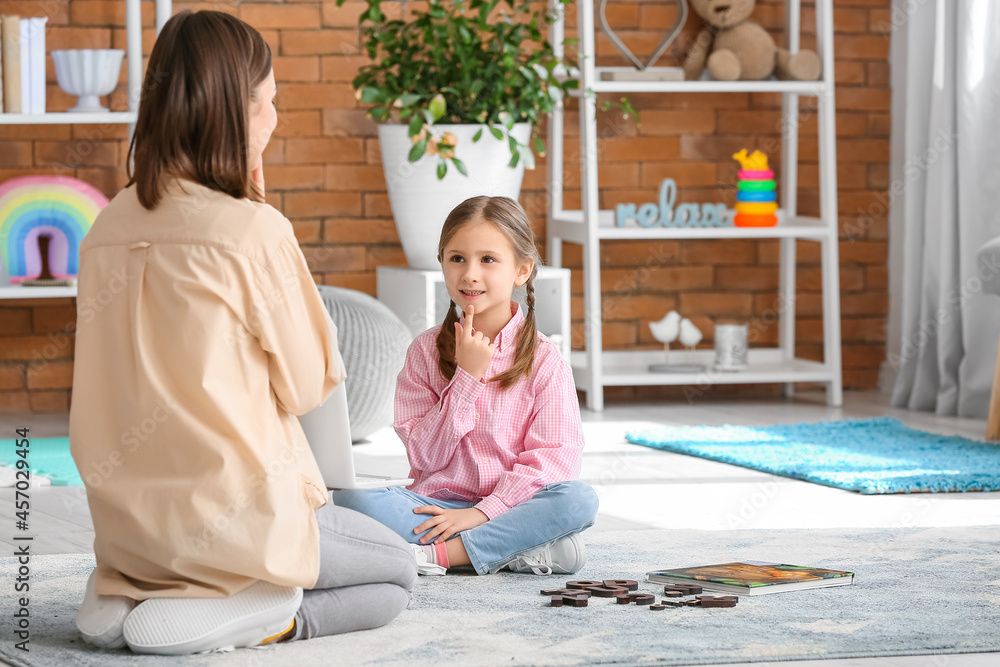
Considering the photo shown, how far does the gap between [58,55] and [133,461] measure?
2.27m

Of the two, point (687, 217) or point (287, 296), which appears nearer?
point (287, 296)

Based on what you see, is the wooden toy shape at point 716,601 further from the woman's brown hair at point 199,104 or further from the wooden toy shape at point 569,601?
the woman's brown hair at point 199,104

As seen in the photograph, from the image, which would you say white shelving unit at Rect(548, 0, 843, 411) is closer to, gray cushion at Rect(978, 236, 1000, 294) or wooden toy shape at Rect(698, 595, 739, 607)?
gray cushion at Rect(978, 236, 1000, 294)

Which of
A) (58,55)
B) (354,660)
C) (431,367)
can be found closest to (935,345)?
(431,367)

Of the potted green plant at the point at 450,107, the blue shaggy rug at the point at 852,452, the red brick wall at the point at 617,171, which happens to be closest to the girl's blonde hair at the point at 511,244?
the blue shaggy rug at the point at 852,452

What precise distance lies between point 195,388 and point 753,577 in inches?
31.0

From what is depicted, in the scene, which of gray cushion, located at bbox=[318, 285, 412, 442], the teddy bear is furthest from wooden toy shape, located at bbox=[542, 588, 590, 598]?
the teddy bear

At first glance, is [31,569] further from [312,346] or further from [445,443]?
[312,346]

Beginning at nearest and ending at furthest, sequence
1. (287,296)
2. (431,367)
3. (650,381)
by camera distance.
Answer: (287,296) → (431,367) → (650,381)

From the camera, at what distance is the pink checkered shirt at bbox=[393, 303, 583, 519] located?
1.90m

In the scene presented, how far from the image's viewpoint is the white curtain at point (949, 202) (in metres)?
3.61

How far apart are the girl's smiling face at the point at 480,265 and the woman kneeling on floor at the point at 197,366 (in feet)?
1.75

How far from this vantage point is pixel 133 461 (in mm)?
1392

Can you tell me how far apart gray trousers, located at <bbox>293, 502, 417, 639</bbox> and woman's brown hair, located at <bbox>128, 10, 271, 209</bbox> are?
0.41 m
